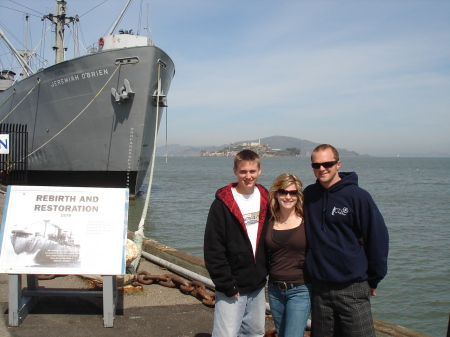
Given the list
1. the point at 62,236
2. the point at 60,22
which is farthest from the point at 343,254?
the point at 60,22

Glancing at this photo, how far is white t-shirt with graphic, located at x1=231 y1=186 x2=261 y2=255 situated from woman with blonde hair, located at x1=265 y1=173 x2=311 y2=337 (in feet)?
0.33

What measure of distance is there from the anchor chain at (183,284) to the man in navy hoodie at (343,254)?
1998mm

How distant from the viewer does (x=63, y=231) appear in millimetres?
4078

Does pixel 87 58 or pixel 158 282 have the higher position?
pixel 87 58

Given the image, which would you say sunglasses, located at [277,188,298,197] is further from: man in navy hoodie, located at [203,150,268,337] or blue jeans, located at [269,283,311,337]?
blue jeans, located at [269,283,311,337]

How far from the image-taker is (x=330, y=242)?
287cm

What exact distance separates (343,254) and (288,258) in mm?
390

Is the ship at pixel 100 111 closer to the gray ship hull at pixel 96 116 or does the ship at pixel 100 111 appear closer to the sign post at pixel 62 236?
the gray ship hull at pixel 96 116

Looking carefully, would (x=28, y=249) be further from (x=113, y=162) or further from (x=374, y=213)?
(x=113, y=162)

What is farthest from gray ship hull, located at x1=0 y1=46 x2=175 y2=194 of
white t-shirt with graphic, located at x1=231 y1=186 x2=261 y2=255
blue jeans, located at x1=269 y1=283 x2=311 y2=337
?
blue jeans, located at x1=269 y1=283 x2=311 y2=337

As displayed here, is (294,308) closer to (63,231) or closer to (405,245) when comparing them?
(63,231)

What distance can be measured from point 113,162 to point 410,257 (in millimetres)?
12093

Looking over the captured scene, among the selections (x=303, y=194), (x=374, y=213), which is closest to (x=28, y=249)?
(x=303, y=194)

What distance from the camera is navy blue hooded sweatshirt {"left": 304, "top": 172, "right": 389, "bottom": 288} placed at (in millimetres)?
2797
